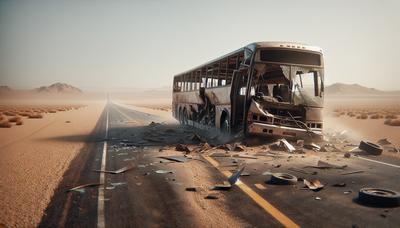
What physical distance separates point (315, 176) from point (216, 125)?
797 centimetres

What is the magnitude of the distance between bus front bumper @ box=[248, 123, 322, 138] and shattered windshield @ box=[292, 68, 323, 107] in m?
1.01

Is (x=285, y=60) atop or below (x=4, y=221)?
atop

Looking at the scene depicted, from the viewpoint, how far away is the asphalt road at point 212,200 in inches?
214

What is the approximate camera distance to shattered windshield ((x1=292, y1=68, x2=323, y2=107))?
534 inches

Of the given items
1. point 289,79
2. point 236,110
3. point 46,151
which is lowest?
point 46,151

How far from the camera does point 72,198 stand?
22.2 feet

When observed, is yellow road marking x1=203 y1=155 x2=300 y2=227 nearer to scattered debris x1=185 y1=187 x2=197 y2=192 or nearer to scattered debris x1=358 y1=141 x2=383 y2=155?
scattered debris x1=185 y1=187 x2=197 y2=192

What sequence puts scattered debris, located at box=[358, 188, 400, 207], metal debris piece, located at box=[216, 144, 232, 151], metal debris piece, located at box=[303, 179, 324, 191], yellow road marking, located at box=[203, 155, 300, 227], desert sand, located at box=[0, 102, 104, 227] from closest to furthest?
yellow road marking, located at box=[203, 155, 300, 227], desert sand, located at box=[0, 102, 104, 227], scattered debris, located at box=[358, 188, 400, 207], metal debris piece, located at box=[303, 179, 324, 191], metal debris piece, located at box=[216, 144, 232, 151]

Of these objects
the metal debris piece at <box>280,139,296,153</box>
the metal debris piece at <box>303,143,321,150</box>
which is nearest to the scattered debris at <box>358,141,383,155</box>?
the metal debris piece at <box>303,143,321,150</box>

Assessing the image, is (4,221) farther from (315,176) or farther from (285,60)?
(285,60)

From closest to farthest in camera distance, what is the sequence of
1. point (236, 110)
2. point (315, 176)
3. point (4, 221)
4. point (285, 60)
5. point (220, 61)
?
1. point (4, 221)
2. point (315, 176)
3. point (285, 60)
4. point (236, 110)
5. point (220, 61)

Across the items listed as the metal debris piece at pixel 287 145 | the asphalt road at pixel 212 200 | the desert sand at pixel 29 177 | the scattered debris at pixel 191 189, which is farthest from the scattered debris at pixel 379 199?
the metal debris piece at pixel 287 145

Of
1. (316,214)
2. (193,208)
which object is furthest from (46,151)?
(316,214)

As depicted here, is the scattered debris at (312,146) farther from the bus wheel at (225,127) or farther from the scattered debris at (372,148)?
the bus wheel at (225,127)
